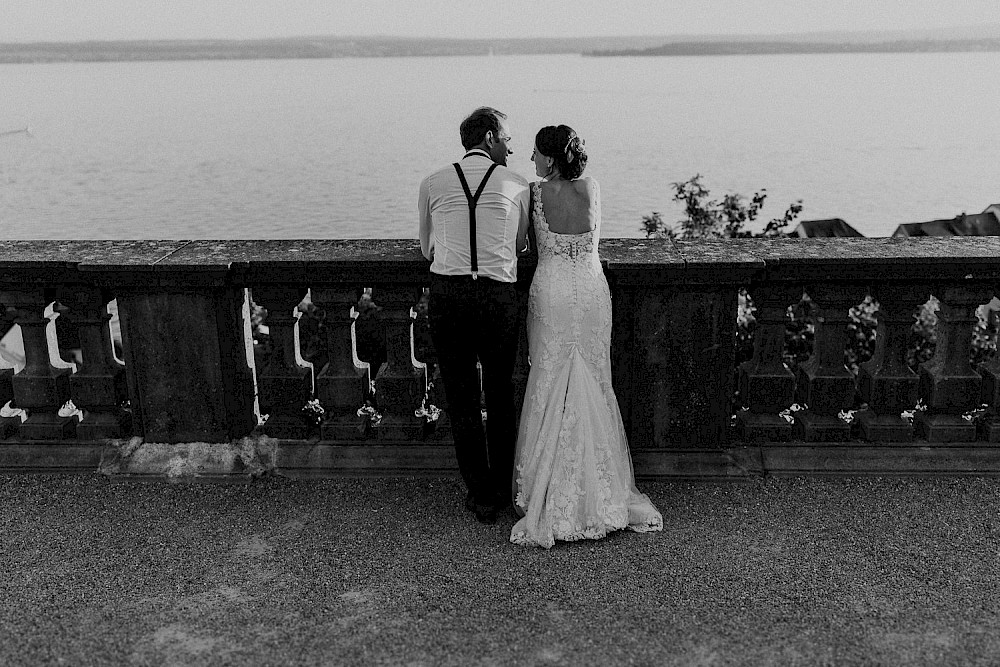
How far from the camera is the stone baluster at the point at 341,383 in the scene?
5.04 meters

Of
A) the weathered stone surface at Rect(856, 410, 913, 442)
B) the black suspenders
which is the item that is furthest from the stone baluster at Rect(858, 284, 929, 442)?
the black suspenders

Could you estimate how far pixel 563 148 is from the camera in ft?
14.3

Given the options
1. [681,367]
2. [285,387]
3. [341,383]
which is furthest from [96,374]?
[681,367]

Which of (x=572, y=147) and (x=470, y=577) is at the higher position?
(x=572, y=147)

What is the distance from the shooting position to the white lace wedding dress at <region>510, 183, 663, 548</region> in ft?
14.7

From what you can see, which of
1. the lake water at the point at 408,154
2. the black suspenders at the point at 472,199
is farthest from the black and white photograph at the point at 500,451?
the lake water at the point at 408,154

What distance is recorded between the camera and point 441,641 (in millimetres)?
3688

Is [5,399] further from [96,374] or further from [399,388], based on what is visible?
[399,388]

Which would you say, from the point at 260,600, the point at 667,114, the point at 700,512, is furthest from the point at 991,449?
the point at 667,114

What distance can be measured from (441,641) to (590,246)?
1781 mm

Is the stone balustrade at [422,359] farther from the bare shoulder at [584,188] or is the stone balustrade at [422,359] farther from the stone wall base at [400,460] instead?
the bare shoulder at [584,188]

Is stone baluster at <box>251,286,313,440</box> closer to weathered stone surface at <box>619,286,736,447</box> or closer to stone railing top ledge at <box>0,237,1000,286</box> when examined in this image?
stone railing top ledge at <box>0,237,1000,286</box>

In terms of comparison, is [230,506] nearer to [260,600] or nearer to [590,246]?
[260,600]

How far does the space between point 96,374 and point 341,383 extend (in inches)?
47.5
